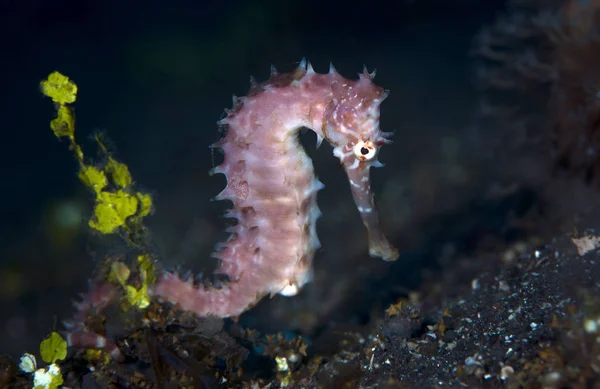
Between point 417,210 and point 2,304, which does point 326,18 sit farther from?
point 2,304

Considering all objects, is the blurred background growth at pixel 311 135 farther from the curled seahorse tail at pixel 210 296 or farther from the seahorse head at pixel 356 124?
the seahorse head at pixel 356 124

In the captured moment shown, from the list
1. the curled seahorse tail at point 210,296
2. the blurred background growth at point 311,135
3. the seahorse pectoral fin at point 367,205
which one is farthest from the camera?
the blurred background growth at point 311,135

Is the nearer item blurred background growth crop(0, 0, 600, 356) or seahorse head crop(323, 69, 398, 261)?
seahorse head crop(323, 69, 398, 261)

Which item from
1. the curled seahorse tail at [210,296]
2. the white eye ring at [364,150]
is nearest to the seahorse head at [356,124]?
the white eye ring at [364,150]

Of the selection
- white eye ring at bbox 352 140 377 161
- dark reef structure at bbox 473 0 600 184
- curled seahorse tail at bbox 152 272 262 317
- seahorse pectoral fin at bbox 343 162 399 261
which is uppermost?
dark reef structure at bbox 473 0 600 184

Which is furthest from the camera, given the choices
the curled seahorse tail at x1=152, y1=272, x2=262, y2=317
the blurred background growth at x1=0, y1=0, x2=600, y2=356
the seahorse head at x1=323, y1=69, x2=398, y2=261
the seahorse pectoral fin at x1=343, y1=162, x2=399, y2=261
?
the blurred background growth at x1=0, y1=0, x2=600, y2=356

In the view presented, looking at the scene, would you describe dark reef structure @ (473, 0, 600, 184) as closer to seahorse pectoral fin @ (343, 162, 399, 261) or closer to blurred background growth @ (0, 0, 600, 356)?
blurred background growth @ (0, 0, 600, 356)

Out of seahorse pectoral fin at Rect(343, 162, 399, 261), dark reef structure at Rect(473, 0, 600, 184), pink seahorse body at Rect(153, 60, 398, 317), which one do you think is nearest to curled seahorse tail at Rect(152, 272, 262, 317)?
pink seahorse body at Rect(153, 60, 398, 317)

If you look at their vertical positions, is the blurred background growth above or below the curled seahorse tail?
above

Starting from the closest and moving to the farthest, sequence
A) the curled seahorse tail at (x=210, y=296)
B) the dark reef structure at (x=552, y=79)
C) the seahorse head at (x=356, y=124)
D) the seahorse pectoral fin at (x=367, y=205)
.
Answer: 1. the seahorse head at (x=356, y=124)
2. the seahorse pectoral fin at (x=367, y=205)
3. the curled seahorse tail at (x=210, y=296)
4. the dark reef structure at (x=552, y=79)

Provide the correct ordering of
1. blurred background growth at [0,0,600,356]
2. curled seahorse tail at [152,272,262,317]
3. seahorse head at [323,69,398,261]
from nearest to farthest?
seahorse head at [323,69,398,261] < curled seahorse tail at [152,272,262,317] < blurred background growth at [0,0,600,356]
